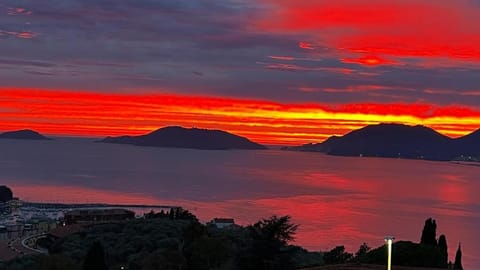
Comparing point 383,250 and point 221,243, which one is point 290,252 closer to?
point 383,250

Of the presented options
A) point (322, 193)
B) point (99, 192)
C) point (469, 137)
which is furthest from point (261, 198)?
point (469, 137)

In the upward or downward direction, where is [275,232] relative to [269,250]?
upward

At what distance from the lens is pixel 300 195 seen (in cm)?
7850

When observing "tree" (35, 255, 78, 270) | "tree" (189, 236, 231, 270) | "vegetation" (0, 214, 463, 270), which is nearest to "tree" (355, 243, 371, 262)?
"vegetation" (0, 214, 463, 270)

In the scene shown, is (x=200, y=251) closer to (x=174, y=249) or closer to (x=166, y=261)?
(x=166, y=261)

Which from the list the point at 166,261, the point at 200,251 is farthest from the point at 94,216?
the point at 166,261

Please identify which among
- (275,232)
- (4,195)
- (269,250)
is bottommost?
(4,195)

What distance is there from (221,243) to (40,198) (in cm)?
6348

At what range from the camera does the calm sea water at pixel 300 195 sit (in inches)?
2064

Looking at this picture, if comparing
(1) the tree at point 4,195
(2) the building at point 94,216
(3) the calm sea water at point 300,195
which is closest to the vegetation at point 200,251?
(2) the building at point 94,216

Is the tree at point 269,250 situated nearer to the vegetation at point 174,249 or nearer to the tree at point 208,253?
the vegetation at point 174,249

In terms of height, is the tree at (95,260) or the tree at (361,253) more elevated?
the tree at (95,260)

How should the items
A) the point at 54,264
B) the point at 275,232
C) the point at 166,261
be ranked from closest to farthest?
the point at 275,232, the point at 54,264, the point at 166,261

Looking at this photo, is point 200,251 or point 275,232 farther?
point 200,251
